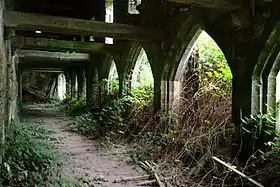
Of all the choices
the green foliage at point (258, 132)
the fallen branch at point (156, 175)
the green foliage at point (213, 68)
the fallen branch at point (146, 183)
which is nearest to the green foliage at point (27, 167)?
the fallen branch at point (146, 183)

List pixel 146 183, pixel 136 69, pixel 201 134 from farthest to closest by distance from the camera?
pixel 136 69
pixel 201 134
pixel 146 183

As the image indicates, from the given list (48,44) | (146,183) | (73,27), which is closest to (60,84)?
(48,44)

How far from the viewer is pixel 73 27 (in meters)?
6.09

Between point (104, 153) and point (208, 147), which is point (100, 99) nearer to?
point (104, 153)

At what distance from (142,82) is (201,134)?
4.74 m

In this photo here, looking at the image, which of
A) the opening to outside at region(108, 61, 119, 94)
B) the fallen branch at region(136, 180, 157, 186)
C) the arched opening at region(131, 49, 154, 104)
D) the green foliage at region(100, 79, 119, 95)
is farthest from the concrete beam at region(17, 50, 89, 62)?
the fallen branch at region(136, 180, 157, 186)

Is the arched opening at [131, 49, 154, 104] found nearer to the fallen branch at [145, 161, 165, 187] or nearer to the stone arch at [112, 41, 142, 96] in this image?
the stone arch at [112, 41, 142, 96]

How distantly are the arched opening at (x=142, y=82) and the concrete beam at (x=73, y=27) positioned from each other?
1.99m

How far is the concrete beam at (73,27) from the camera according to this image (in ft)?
18.3

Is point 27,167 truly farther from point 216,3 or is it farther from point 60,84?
point 60,84

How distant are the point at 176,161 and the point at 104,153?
6.62ft

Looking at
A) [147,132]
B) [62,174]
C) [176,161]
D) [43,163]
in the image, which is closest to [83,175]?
[62,174]

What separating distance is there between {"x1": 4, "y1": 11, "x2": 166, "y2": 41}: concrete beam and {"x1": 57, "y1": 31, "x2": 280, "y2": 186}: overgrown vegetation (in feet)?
4.26

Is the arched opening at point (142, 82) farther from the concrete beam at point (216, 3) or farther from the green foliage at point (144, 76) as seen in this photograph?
the concrete beam at point (216, 3)
